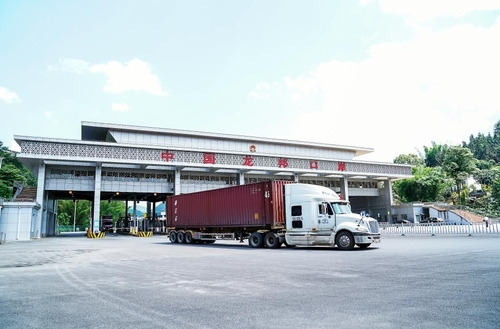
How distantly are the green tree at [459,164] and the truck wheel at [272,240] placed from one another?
63501 mm

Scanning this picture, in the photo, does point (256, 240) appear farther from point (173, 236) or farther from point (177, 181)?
point (177, 181)

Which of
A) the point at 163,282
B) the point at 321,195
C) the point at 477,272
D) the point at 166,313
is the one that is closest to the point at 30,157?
the point at 321,195

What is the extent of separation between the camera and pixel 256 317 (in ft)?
17.6

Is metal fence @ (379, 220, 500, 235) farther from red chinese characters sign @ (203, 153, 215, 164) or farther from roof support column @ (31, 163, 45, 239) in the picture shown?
roof support column @ (31, 163, 45, 239)

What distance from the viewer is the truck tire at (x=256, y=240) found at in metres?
20.7

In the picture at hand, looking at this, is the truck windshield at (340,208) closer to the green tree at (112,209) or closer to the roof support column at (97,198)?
the roof support column at (97,198)

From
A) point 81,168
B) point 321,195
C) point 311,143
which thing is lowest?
point 321,195

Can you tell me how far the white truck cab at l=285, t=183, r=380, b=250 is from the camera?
17500 millimetres

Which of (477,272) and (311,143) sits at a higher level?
(311,143)

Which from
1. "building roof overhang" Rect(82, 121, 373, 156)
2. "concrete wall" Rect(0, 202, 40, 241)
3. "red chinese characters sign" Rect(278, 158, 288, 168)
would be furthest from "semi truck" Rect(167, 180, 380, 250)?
"building roof overhang" Rect(82, 121, 373, 156)

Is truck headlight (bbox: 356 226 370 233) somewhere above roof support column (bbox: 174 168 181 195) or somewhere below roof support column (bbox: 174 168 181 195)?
below

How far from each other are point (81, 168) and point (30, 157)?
6.78m

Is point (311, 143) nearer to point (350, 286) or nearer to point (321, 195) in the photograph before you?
point (321, 195)

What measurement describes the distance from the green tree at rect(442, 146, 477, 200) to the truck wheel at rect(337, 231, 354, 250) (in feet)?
208
